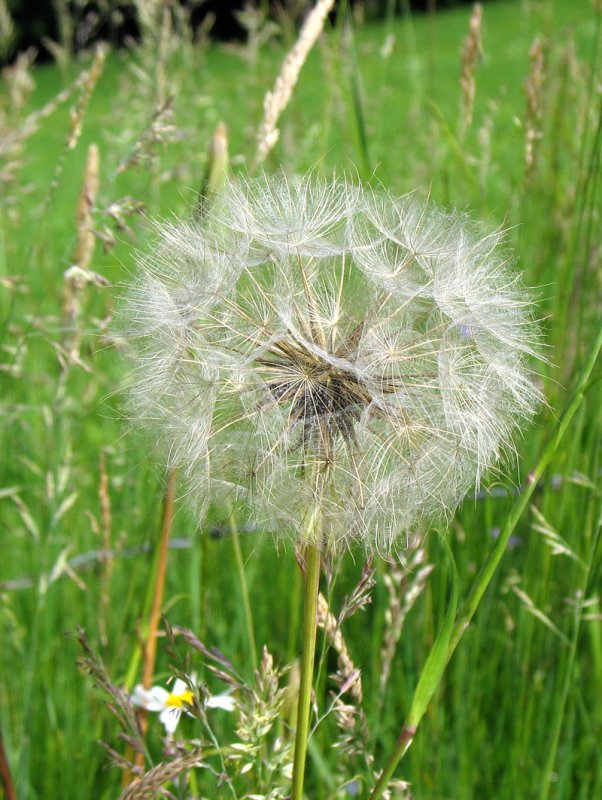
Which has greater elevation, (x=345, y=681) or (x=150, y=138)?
(x=150, y=138)

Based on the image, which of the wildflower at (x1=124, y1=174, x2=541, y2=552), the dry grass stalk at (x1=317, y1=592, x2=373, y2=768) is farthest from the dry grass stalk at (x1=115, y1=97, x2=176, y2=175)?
the dry grass stalk at (x1=317, y1=592, x2=373, y2=768)

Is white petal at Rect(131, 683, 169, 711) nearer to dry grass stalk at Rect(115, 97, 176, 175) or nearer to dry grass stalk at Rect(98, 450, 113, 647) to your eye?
dry grass stalk at Rect(98, 450, 113, 647)

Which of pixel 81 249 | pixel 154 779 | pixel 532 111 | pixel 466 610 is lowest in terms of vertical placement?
pixel 154 779

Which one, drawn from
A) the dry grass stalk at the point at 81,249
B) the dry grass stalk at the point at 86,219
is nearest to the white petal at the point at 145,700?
the dry grass stalk at the point at 81,249

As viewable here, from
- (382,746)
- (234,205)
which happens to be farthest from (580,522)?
(234,205)

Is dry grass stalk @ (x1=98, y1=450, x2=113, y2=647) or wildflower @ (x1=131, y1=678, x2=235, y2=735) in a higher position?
dry grass stalk @ (x1=98, y1=450, x2=113, y2=647)

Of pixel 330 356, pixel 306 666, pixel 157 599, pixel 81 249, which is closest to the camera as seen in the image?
pixel 306 666

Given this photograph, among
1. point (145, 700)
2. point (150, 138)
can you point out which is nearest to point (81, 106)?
point (150, 138)

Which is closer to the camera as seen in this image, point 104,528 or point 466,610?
point 466,610

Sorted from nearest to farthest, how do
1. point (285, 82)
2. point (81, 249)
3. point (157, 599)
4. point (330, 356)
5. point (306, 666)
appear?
point (306, 666) → point (330, 356) → point (157, 599) → point (285, 82) → point (81, 249)

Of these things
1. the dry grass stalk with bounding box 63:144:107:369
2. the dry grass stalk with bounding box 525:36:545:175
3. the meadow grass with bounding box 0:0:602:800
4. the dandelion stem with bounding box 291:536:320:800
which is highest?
the dry grass stalk with bounding box 525:36:545:175

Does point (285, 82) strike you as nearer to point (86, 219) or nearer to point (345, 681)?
point (86, 219)
